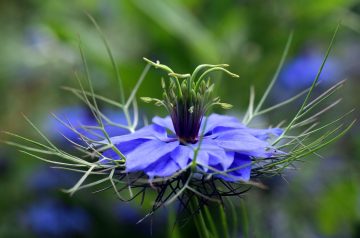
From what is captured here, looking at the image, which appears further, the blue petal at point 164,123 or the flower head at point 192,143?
the blue petal at point 164,123

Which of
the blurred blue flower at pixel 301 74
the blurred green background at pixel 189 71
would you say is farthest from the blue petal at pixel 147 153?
the blurred blue flower at pixel 301 74

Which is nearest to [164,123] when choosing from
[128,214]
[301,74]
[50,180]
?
[128,214]

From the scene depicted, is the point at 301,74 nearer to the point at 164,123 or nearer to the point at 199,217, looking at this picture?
the point at 164,123

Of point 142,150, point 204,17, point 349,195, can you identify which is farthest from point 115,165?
point 204,17

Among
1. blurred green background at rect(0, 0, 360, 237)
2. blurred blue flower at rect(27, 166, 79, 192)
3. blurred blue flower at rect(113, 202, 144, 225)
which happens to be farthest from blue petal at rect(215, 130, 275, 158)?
blurred blue flower at rect(27, 166, 79, 192)

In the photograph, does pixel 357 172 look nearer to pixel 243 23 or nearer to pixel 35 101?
pixel 243 23

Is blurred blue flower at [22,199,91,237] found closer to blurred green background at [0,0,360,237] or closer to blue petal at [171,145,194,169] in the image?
blurred green background at [0,0,360,237]

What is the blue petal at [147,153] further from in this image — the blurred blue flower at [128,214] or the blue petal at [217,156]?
the blurred blue flower at [128,214]

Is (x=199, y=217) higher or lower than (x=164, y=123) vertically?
lower

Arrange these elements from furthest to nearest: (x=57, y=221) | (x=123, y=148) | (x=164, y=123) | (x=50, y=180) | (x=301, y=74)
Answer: (x=301, y=74) < (x=50, y=180) < (x=57, y=221) < (x=164, y=123) < (x=123, y=148)
